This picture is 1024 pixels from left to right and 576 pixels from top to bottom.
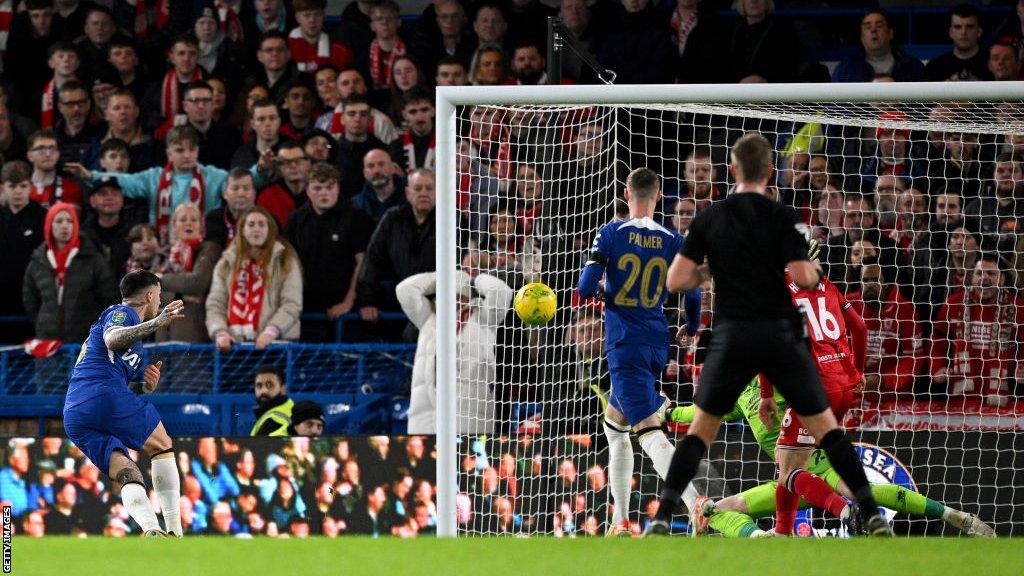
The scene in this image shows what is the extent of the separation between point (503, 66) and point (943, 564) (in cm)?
657

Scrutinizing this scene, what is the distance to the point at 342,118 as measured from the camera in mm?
11086

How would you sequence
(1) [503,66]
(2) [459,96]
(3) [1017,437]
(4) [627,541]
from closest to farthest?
(4) [627,541]
(2) [459,96]
(3) [1017,437]
(1) [503,66]

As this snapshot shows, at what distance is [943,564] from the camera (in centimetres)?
485

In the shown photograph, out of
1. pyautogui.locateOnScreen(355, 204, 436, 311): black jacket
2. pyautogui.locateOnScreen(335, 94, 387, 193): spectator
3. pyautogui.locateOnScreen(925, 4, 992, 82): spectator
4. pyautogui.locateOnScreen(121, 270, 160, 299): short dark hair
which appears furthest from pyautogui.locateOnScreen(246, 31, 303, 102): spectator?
pyautogui.locateOnScreen(925, 4, 992, 82): spectator

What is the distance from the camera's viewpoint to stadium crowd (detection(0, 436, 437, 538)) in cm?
906

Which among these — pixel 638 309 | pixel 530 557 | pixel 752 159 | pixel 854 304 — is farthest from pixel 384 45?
pixel 530 557

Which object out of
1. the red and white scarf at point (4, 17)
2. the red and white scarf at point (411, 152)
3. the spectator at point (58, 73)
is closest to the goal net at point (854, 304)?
the red and white scarf at point (411, 152)

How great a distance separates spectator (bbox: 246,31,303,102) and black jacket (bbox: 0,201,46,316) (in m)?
1.98

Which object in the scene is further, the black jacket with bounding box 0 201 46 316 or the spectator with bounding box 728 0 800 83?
the black jacket with bounding box 0 201 46 316

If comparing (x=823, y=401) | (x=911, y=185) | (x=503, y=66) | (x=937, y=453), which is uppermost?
(x=503, y=66)

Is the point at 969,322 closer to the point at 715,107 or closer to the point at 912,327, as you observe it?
the point at 912,327

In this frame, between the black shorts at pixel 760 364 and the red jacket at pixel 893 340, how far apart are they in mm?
3103

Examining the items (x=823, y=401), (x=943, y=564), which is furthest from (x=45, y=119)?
(x=943, y=564)

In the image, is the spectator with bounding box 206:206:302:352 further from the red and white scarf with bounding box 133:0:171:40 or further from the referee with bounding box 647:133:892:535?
the referee with bounding box 647:133:892:535
